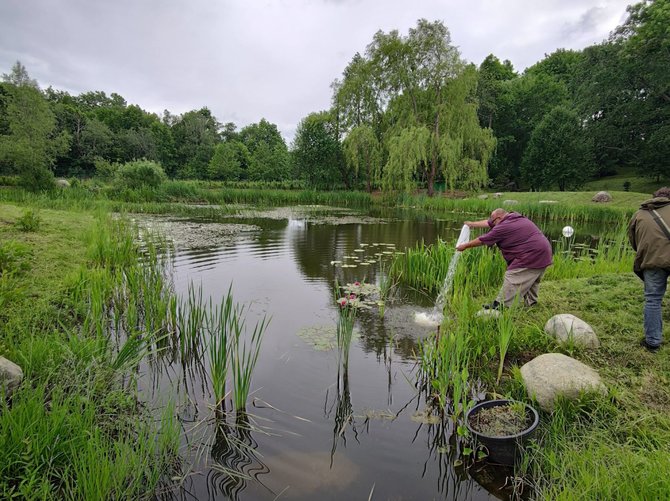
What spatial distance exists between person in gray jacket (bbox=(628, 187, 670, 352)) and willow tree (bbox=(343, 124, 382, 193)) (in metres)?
23.4

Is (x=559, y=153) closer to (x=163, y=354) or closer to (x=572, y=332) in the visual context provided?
(x=572, y=332)

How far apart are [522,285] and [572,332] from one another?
1144 millimetres

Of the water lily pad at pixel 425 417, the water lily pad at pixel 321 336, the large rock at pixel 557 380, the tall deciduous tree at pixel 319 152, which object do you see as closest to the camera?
the large rock at pixel 557 380

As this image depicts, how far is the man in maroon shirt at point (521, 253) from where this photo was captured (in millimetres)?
5016

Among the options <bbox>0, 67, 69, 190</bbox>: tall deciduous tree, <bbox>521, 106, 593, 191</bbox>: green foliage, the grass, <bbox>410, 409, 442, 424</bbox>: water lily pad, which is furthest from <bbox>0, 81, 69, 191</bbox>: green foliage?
<bbox>521, 106, 593, 191</bbox>: green foliage

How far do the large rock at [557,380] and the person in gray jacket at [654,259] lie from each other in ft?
3.00

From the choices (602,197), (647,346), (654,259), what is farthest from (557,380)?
(602,197)

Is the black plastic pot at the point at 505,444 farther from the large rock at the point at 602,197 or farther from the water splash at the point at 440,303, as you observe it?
the large rock at the point at 602,197

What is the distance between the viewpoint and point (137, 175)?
21.8 metres

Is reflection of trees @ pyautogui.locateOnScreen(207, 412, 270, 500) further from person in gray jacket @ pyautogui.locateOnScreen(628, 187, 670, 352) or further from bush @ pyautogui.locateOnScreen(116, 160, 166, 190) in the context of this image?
bush @ pyautogui.locateOnScreen(116, 160, 166, 190)

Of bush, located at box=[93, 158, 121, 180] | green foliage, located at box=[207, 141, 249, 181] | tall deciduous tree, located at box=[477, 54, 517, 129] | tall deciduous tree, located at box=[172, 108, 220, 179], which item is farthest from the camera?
tall deciduous tree, located at box=[172, 108, 220, 179]

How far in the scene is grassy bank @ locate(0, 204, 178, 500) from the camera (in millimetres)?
2111

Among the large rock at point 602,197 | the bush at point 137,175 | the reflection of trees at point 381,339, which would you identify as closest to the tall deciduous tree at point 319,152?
the bush at point 137,175

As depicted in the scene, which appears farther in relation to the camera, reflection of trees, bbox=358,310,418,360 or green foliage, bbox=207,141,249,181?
green foliage, bbox=207,141,249,181
